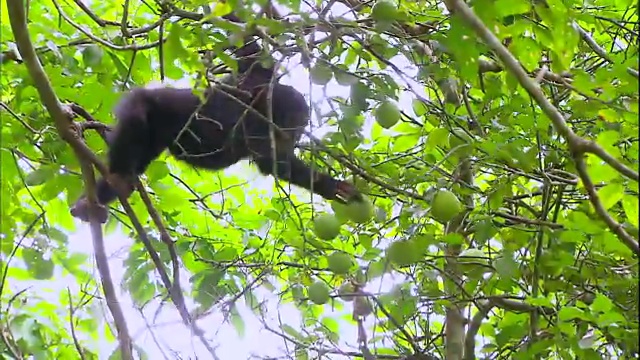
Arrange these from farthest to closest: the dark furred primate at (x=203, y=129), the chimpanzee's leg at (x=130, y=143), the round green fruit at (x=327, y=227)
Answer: the dark furred primate at (x=203, y=129) → the chimpanzee's leg at (x=130, y=143) → the round green fruit at (x=327, y=227)

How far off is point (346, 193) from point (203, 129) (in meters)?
0.85

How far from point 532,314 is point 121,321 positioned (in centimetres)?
103

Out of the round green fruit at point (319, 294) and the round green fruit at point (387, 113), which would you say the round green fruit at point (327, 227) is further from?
the round green fruit at point (387, 113)

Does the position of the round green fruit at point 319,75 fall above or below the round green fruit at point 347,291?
above

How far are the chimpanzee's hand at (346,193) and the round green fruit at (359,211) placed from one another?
0.03m

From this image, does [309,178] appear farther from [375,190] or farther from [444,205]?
[444,205]

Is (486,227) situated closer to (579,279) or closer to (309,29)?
(579,279)

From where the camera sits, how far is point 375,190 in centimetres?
239

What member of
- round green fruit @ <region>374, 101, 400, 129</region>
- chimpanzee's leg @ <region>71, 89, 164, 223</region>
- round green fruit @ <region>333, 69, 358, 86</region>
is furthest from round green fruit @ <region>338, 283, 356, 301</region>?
chimpanzee's leg @ <region>71, 89, 164, 223</region>

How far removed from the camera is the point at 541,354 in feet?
6.46

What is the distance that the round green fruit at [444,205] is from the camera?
1915mm

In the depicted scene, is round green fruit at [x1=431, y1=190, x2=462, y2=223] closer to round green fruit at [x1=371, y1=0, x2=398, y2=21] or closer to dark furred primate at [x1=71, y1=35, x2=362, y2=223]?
round green fruit at [x1=371, y1=0, x2=398, y2=21]

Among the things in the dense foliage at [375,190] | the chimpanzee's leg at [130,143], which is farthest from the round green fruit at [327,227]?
the chimpanzee's leg at [130,143]

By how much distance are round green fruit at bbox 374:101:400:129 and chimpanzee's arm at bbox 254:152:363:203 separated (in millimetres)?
205
